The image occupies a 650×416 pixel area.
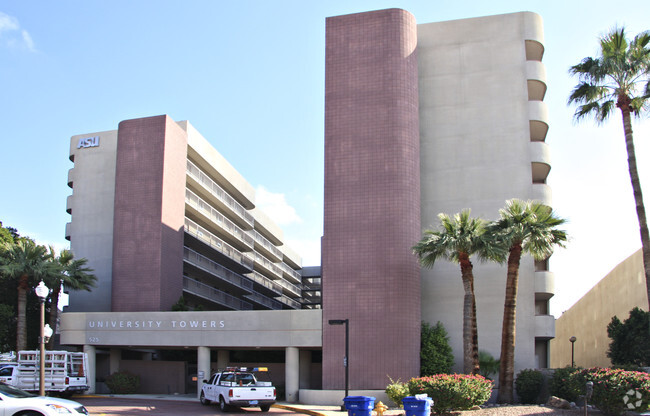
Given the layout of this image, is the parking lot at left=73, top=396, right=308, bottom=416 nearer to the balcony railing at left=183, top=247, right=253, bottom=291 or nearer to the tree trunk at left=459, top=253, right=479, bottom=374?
the tree trunk at left=459, top=253, right=479, bottom=374

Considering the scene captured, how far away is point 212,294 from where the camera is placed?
55156 millimetres

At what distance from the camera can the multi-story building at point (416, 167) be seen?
34875mm

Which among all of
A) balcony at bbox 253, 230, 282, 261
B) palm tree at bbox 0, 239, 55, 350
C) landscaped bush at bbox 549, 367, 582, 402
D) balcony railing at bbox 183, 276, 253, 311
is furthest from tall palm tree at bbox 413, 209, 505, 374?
balcony at bbox 253, 230, 282, 261

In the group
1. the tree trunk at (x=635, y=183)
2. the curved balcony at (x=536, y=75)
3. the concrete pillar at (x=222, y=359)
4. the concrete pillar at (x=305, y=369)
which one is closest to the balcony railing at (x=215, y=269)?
the concrete pillar at (x=222, y=359)

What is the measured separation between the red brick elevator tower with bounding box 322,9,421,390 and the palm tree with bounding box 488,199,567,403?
4922 millimetres

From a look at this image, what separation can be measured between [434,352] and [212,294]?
81.0 feet

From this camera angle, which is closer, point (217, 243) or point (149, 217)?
point (149, 217)

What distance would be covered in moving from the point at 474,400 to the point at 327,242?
1377 cm

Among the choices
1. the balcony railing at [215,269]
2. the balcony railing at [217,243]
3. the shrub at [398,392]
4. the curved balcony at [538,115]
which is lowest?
the shrub at [398,392]

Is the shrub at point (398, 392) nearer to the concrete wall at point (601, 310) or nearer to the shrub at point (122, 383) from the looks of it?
the shrub at point (122, 383)

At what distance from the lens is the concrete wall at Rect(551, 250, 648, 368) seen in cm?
4488

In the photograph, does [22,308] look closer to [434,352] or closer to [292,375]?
[292,375]

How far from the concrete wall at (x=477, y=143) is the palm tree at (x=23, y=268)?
2328cm

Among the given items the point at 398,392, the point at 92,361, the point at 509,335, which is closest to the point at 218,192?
the point at 92,361
